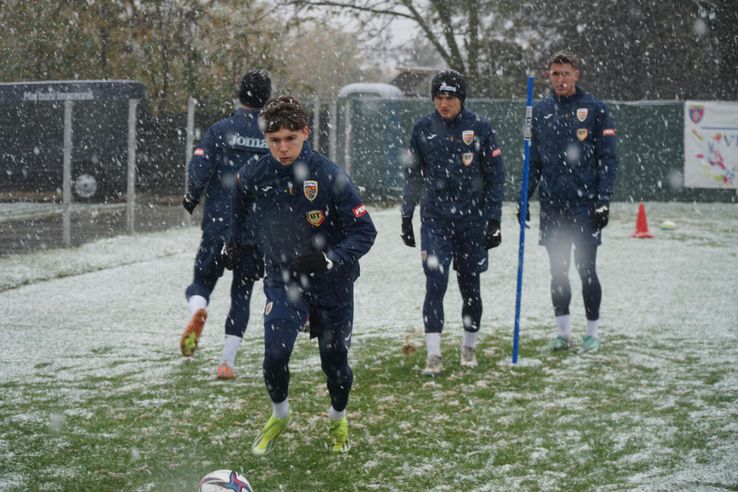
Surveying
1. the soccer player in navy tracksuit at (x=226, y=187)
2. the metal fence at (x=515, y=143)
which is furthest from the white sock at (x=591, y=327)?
the metal fence at (x=515, y=143)

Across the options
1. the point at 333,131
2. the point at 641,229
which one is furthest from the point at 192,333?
the point at 333,131

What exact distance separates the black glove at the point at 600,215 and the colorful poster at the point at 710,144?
1609cm

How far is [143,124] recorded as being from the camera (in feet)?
69.6

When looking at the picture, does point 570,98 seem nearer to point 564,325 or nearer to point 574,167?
point 574,167

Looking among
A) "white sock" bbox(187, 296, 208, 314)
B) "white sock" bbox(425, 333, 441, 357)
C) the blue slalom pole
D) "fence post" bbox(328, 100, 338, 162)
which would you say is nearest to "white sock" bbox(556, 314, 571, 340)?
the blue slalom pole

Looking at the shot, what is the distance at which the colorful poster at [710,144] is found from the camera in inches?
855

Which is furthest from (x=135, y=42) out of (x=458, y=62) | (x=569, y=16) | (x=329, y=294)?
(x=329, y=294)

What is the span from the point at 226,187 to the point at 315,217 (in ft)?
6.14

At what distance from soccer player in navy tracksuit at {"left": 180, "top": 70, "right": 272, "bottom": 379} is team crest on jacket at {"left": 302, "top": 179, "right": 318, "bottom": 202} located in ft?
5.61

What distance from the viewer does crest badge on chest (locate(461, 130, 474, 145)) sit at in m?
6.54

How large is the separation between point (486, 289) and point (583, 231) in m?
3.33

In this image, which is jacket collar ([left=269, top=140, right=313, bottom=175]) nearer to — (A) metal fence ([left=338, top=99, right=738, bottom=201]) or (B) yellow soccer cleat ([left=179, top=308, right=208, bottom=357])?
(B) yellow soccer cleat ([left=179, top=308, right=208, bottom=357])

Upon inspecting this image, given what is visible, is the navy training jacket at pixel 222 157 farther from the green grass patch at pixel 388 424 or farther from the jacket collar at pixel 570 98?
the jacket collar at pixel 570 98

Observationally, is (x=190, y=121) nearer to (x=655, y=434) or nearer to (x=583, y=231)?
(x=583, y=231)
